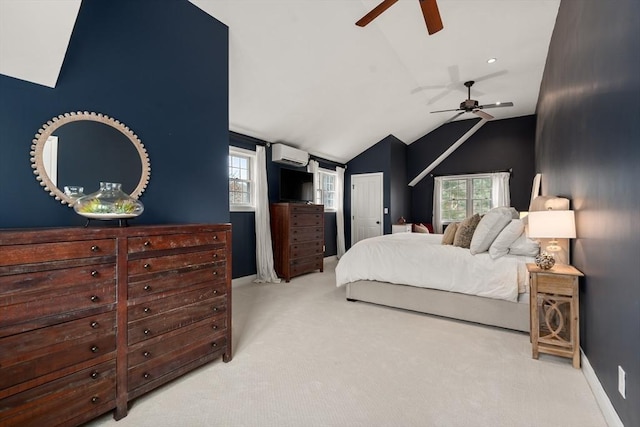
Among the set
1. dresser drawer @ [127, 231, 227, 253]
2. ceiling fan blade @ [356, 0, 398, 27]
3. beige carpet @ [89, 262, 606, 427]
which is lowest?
beige carpet @ [89, 262, 606, 427]

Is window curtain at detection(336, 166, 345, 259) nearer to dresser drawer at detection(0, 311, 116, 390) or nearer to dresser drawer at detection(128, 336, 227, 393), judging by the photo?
dresser drawer at detection(128, 336, 227, 393)

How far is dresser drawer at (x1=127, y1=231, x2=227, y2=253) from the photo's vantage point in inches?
68.9

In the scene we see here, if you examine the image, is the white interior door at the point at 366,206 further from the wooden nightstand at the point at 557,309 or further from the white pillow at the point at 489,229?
the wooden nightstand at the point at 557,309

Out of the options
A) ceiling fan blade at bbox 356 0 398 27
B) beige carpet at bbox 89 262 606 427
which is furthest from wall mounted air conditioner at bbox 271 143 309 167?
beige carpet at bbox 89 262 606 427

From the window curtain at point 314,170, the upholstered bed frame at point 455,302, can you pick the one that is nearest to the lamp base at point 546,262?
the upholstered bed frame at point 455,302

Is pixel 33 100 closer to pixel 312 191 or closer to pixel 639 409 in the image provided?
pixel 639 409

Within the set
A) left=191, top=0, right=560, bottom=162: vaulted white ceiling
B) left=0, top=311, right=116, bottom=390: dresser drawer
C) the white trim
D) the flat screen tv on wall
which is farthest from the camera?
the flat screen tv on wall

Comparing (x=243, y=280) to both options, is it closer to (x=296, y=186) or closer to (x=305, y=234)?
(x=305, y=234)

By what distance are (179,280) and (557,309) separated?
8.98ft

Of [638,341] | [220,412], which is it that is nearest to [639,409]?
[638,341]

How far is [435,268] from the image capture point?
10.7 ft

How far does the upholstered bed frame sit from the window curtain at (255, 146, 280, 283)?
5.44 feet

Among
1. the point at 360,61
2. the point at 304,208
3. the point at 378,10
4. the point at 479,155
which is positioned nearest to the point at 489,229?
the point at 378,10

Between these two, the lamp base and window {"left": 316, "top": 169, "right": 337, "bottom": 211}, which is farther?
window {"left": 316, "top": 169, "right": 337, "bottom": 211}
